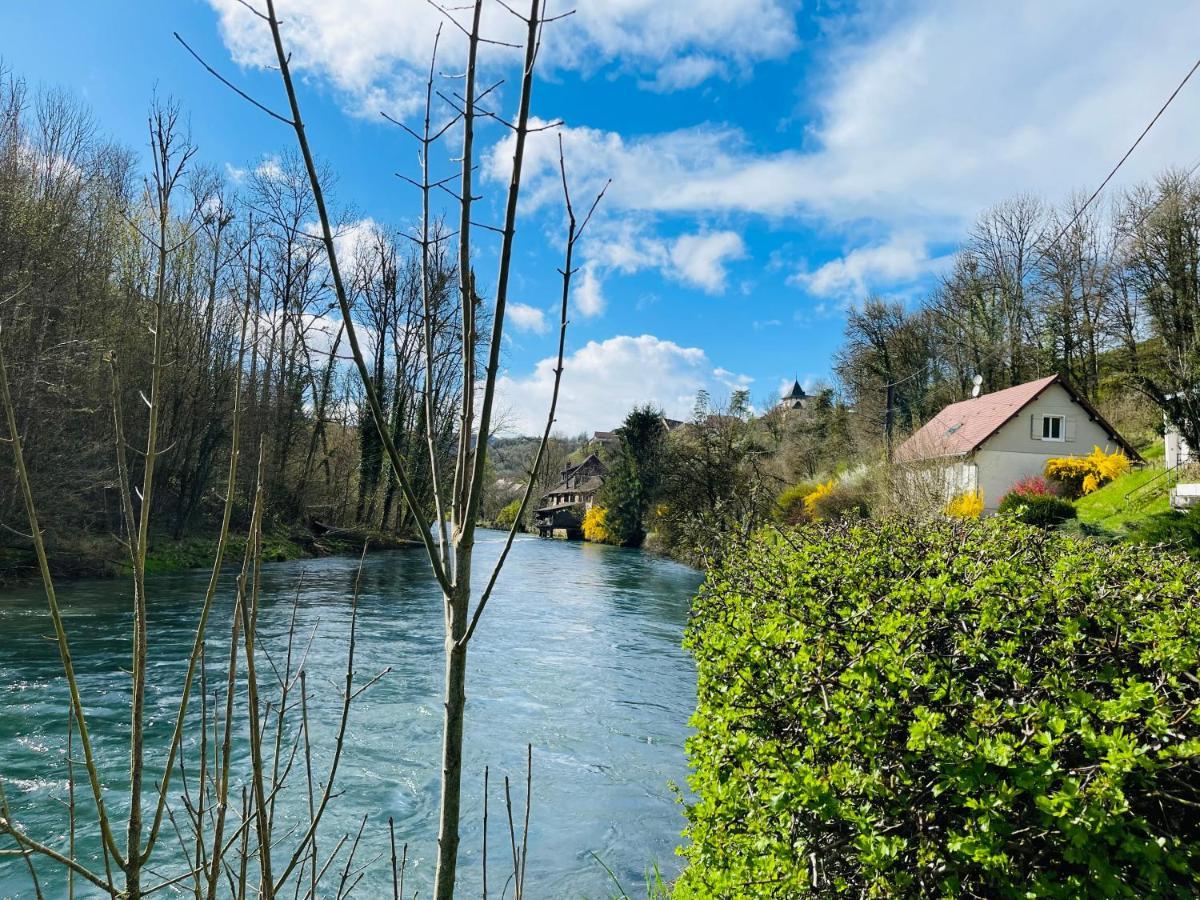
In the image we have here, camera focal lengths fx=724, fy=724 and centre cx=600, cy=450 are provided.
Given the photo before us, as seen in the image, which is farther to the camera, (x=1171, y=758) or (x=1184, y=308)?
(x=1184, y=308)

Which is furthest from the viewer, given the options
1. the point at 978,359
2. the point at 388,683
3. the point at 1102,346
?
the point at 978,359

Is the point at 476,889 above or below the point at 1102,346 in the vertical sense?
below

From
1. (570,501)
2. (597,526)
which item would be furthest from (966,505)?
(570,501)

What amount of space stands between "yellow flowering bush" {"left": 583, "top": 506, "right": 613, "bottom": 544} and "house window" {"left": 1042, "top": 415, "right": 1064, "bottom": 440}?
73.1 ft

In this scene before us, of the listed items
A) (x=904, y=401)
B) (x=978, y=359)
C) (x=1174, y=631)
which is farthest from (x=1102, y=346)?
A: (x=1174, y=631)

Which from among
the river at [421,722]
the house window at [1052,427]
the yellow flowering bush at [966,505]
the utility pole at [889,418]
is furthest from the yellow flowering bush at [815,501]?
the river at [421,722]

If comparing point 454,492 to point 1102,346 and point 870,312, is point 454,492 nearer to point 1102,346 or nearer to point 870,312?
point 1102,346

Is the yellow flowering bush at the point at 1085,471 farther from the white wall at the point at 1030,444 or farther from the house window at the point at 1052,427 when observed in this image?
the house window at the point at 1052,427

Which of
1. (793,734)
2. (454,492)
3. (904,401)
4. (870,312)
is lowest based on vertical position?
(793,734)

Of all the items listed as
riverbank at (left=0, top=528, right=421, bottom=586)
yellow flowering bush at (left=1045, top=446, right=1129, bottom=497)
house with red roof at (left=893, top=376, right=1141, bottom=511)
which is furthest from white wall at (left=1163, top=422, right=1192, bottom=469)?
riverbank at (left=0, top=528, right=421, bottom=586)

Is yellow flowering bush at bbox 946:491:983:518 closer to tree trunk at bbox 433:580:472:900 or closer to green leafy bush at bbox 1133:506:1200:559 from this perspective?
green leafy bush at bbox 1133:506:1200:559

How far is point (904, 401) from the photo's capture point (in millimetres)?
40562

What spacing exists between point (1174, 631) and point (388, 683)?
842 centimetres

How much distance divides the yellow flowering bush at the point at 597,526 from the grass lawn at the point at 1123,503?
25185 millimetres
